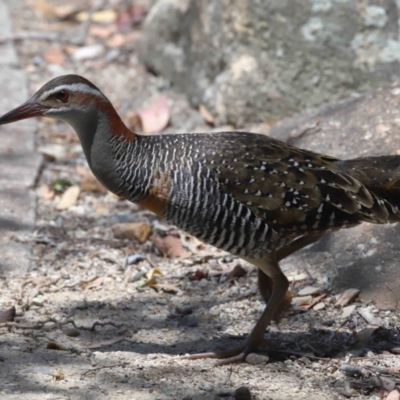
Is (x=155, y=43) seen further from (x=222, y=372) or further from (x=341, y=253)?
(x=222, y=372)

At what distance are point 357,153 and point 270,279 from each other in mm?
1585

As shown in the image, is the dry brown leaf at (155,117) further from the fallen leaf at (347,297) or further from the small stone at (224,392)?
the small stone at (224,392)

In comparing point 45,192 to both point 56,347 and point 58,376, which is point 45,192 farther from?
point 58,376

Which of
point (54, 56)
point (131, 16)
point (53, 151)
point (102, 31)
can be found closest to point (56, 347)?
point (53, 151)

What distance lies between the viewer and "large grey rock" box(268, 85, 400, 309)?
19.4ft

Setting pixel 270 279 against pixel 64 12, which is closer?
pixel 270 279

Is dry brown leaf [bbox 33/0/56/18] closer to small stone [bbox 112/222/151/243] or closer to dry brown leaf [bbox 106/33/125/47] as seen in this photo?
dry brown leaf [bbox 106/33/125/47]

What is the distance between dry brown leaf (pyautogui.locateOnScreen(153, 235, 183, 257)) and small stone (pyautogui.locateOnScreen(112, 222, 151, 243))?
11cm

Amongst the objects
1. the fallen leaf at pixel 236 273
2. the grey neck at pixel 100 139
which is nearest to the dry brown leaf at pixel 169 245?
the fallen leaf at pixel 236 273

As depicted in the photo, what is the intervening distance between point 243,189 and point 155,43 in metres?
5.09

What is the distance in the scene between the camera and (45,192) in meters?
7.81

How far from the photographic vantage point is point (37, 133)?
29.5 feet

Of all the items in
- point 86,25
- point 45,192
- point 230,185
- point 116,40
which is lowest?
point 45,192

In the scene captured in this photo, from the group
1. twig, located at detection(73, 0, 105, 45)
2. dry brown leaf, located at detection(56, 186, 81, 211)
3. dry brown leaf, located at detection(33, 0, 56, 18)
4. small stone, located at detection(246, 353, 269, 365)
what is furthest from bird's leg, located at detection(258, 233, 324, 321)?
dry brown leaf, located at detection(33, 0, 56, 18)
